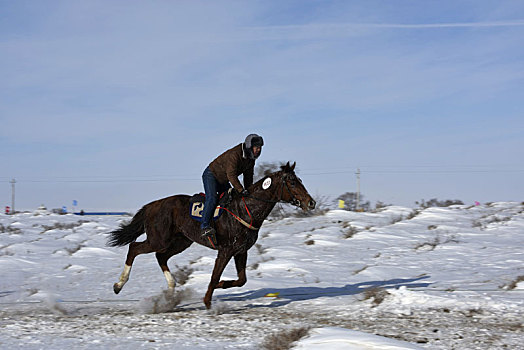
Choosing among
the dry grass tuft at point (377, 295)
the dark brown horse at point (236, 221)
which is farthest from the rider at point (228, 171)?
the dry grass tuft at point (377, 295)

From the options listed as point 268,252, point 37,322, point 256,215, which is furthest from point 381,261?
point 37,322

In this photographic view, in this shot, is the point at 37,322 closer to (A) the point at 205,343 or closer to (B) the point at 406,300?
(A) the point at 205,343

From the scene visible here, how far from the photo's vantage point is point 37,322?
6.61 meters

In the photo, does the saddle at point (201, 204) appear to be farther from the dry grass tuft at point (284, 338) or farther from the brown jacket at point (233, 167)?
the dry grass tuft at point (284, 338)

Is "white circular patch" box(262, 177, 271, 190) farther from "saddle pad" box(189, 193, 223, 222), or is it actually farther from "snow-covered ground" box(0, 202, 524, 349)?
"snow-covered ground" box(0, 202, 524, 349)

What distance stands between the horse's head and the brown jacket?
2.07 ft

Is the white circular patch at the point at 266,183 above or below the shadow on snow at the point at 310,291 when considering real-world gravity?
above

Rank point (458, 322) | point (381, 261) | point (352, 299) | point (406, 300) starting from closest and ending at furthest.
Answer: point (458, 322) < point (406, 300) < point (352, 299) < point (381, 261)

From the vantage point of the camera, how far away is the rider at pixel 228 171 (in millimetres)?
8195

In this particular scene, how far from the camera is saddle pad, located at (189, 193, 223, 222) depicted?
8427 mm

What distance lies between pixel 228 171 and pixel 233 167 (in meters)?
0.10

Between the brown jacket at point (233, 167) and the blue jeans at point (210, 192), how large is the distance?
9 centimetres

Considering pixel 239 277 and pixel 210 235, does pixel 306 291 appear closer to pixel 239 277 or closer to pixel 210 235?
pixel 239 277

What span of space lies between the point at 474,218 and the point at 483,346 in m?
16.8
